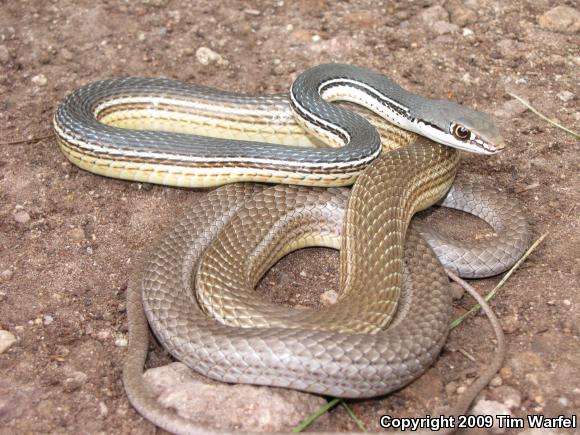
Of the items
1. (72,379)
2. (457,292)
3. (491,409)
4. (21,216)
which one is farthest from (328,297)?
(21,216)

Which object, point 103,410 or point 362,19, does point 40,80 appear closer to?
point 362,19

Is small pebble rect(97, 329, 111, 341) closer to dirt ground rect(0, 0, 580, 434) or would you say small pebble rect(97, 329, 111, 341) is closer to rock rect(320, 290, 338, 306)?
dirt ground rect(0, 0, 580, 434)

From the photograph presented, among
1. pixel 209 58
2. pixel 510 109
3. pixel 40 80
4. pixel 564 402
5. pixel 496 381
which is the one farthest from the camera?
pixel 209 58

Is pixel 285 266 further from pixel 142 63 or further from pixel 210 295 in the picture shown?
pixel 142 63

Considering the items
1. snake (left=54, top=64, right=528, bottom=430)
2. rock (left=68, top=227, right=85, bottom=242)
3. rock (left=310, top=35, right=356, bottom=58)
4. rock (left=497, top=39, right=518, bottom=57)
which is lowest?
rock (left=68, top=227, right=85, bottom=242)

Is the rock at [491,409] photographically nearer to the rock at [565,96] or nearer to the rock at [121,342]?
the rock at [121,342]

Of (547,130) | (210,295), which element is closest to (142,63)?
(210,295)

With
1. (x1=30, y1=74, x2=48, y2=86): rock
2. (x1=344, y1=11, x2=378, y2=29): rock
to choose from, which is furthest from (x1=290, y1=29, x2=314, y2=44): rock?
(x1=30, y1=74, x2=48, y2=86): rock
